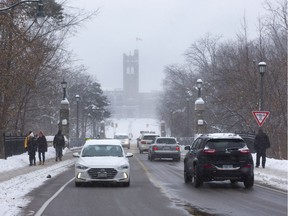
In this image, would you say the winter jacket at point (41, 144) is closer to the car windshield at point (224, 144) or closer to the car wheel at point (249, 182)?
the car windshield at point (224, 144)

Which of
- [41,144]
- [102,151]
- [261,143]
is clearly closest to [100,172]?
[102,151]

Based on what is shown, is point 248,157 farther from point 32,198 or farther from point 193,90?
point 193,90

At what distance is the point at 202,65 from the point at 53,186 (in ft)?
246

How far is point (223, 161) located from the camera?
19.0 meters

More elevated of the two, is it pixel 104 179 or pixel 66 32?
pixel 66 32

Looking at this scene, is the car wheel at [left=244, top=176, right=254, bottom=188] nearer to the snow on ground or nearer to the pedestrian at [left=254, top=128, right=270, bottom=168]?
the snow on ground

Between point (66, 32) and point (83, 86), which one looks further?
point (83, 86)

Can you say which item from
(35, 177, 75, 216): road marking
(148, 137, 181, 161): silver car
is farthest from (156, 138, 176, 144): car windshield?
(35, 177, 75, 216): road marking

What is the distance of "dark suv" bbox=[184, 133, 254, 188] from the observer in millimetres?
18953

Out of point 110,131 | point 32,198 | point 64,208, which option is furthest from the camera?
point 110,131

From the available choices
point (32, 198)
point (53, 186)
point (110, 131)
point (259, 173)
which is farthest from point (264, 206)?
point (110, 131)

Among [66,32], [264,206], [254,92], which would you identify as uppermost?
[66,32]

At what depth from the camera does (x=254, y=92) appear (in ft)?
159

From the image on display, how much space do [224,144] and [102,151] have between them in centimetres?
419
